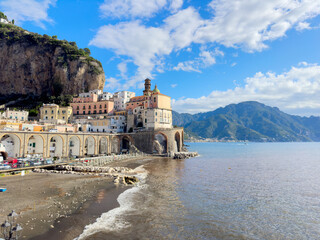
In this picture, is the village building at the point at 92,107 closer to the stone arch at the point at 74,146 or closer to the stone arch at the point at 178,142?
the stone arch at the point at 74,146

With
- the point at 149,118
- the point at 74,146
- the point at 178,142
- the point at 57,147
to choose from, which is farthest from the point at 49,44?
the point at 178,142

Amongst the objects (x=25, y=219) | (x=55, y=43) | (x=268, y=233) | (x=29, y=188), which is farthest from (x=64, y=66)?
(x=268, y=233)

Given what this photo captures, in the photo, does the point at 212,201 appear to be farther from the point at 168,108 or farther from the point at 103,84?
the point at 103,84

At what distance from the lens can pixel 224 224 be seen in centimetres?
1814

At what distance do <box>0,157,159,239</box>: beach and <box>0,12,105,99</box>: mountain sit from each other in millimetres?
85121

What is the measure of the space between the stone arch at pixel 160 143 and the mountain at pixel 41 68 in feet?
165

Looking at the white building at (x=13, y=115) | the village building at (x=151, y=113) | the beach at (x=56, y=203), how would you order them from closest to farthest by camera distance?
1. the beach at (x=56, y=203)
2. the white building at (x=13, y=115)
3. the village building at (x=151, y=113)

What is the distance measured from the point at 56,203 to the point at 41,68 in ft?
363

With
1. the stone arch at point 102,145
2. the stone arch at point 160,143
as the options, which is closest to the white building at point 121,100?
the stone arch at point 160,143

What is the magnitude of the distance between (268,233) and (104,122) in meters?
73.5

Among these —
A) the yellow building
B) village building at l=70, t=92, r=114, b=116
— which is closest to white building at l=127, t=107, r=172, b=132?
village building at l=70, t=92, r=114, b=116

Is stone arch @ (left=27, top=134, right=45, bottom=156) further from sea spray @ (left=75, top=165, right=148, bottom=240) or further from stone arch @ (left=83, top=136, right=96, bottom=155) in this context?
sea spray @ (left=75, top=165, right=148, bottom=240)

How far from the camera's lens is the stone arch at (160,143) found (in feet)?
264

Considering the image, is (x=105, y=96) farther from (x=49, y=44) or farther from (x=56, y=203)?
(x=56, y=203)
